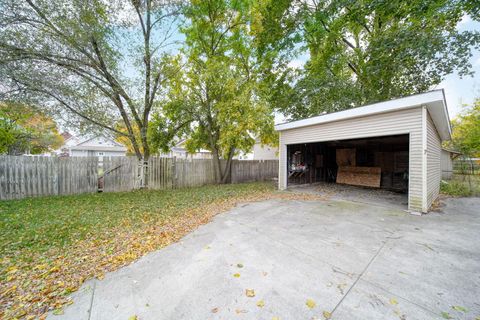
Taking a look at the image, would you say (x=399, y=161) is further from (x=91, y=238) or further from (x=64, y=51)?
(x=64, y=51)

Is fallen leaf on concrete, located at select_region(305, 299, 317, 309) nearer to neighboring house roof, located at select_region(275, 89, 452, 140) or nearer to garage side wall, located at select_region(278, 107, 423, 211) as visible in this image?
garage side wall, located at select_region(278, 107, 423, 211)

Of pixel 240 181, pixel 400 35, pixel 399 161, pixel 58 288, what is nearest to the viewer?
pixel 58 288

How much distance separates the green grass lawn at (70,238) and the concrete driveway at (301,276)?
34 centimetres

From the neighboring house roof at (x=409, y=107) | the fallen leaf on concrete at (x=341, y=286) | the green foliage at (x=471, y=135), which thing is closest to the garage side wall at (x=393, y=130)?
the neighboring house roof at (x=409, y=107)

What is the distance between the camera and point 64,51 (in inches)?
239

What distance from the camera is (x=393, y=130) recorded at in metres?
5.33

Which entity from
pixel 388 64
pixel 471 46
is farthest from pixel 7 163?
pixel 471 46

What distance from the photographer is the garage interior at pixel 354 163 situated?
959 cm

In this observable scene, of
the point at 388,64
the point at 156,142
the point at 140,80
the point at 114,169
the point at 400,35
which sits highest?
the point at 400,35

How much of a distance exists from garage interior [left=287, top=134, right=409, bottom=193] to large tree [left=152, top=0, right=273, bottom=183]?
254 centimetres

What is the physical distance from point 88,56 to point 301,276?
348 inches

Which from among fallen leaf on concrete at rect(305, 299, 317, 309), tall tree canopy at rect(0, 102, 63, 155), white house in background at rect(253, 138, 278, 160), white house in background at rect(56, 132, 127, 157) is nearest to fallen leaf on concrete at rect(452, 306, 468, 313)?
fallen leaf on concrete at rect(305, 299, 317, 309)

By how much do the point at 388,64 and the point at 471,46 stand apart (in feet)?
9.74

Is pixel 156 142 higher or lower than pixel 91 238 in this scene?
higher
